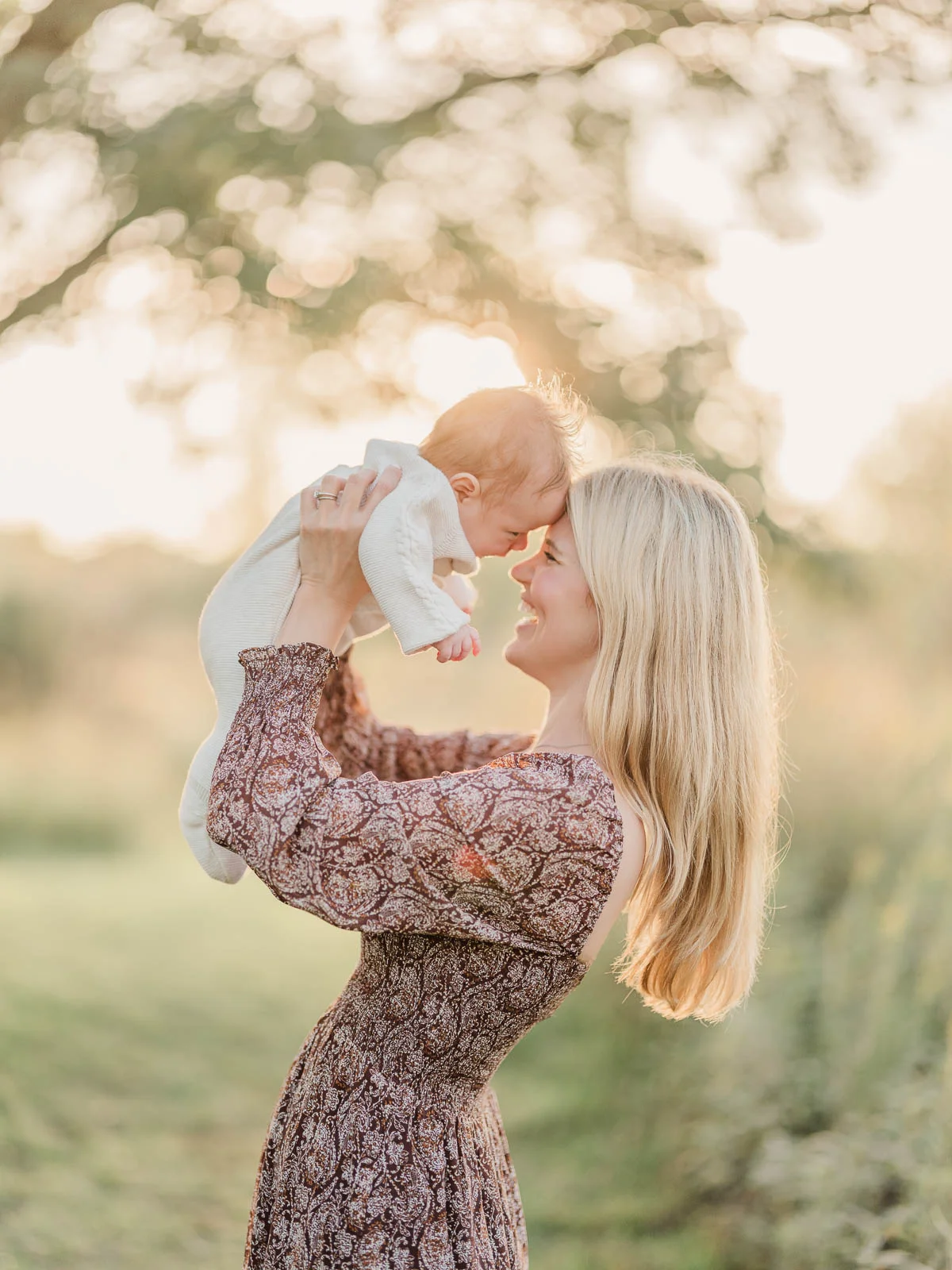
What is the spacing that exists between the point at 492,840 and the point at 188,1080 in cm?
398

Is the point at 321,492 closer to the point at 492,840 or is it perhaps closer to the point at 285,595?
the point at 285,595

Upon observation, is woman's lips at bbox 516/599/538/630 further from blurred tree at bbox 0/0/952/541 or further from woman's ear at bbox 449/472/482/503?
blurred tree at bbox 0/0/952/541

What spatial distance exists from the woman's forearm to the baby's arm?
54mm

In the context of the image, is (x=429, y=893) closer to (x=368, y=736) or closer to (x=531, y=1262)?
(x=368, y=736)

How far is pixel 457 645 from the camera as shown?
145 centimetres

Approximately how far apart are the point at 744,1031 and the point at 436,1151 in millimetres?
2277

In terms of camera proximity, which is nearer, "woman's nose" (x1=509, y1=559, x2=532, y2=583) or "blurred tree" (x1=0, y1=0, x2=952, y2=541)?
"woman's nose" (x1=509, y1=559, x2=532, y2=583)

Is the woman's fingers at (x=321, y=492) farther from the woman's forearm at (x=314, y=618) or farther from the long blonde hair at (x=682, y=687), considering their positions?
the long blonde hair at (x=682, y=687)

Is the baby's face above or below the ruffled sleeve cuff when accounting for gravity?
above

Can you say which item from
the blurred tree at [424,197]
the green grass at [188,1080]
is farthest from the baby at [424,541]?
the green grass at [188,1080]

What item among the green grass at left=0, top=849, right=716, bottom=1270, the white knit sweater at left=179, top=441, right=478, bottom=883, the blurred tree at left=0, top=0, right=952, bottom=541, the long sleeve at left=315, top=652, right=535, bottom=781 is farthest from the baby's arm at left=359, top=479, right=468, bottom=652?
the green grass at left=0, top=849, right=716, bottom=1270

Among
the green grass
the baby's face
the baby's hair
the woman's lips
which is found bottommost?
the green grass

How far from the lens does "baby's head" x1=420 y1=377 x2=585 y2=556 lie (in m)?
1.56

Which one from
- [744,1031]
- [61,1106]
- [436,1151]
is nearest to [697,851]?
[436,1151]
